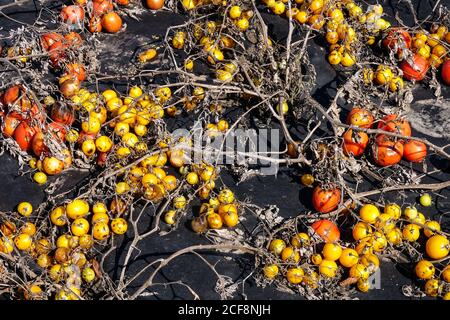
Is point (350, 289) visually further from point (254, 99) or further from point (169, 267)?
point (254, 99)

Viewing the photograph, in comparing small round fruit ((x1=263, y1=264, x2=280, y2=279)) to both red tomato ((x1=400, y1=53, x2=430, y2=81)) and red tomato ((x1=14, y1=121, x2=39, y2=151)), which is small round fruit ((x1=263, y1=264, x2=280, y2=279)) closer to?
red tomato ((x1=14, y1=121, x2=39, y2=151))

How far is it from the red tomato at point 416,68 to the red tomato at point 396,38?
151mm

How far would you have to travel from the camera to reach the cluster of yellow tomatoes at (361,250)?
4066mm

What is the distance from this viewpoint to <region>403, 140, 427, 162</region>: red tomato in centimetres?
477

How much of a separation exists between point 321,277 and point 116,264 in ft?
4.87

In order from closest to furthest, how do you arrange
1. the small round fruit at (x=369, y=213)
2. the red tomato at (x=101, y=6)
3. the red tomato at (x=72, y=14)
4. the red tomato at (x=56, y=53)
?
1. the small round fruit at (x=369, y=213)
2. the red tomato at (x=56, y=53)
3. the red tomato at (x=72, y=14)
4. the red tomato at (x=101, y=6)

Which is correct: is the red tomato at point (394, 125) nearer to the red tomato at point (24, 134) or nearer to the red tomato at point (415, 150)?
the red tomato at point (415, 150)

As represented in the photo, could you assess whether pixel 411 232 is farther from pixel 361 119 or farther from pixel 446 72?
pixel 446 72

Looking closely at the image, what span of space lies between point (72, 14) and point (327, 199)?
10.5 ft

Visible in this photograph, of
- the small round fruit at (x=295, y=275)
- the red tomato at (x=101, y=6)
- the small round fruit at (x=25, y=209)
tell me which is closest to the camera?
the small round fruit at (x=295, y=275)

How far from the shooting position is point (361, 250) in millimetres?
4176

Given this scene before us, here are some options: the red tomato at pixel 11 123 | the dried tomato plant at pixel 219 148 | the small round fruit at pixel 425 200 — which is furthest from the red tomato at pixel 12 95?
the small round fruit at pixel 425 200

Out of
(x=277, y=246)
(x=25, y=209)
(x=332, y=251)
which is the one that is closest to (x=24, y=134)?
(x=25, y=209)

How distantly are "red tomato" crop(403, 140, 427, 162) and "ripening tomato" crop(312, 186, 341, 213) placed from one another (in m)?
0.76
